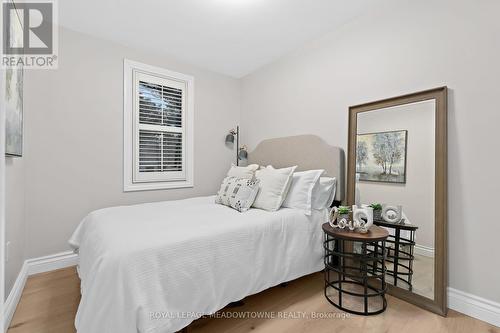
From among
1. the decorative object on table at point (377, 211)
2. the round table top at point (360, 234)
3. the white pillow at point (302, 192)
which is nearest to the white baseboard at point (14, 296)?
the white pillow at point (302, 192)

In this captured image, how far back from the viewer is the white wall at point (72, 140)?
7.63ft

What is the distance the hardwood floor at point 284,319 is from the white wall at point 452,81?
1.16 ft

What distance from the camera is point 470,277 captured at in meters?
1.70

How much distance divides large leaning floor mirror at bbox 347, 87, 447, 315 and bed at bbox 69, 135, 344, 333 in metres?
0.42

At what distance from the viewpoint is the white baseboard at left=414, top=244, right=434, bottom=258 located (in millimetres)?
1826

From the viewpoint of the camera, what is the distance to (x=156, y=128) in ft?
10.1

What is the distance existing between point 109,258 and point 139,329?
40 cm

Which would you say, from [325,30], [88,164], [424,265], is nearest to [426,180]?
[424,265]

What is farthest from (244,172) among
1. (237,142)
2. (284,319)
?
(284,319)

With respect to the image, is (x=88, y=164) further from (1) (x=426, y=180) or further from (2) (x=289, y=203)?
(1) (x=426, y=180)

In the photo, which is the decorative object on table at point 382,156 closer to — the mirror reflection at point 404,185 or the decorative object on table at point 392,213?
the mirror reflection at point 404,185

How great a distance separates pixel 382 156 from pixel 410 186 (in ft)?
1.10

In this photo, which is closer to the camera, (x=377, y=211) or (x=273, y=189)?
(x=377, y=211)

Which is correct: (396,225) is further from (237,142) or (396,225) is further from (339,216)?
(237,142)
